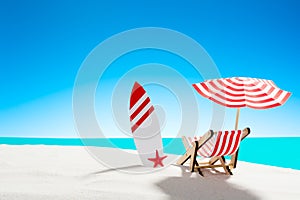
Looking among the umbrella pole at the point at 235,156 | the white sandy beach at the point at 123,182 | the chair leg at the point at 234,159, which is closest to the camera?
the white sandy beach at the point at 123,182

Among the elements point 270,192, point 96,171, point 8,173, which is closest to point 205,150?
point 270,192

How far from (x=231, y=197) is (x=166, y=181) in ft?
2.88

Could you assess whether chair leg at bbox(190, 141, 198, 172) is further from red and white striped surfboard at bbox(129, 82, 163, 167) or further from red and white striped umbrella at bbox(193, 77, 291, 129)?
red and white striped umbrella at bbox(193, 77, 291, 129)

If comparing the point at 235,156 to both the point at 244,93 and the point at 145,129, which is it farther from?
the point at 145,129

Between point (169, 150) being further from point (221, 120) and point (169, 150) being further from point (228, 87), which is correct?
point (228, 87)

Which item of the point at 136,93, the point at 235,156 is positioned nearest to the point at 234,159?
the point at 235,156

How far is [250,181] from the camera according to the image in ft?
13.8

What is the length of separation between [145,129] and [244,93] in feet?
5.28

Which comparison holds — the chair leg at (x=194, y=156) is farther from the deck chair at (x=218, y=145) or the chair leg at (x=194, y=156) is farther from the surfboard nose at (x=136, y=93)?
the surfboard nose at (x=136, y=93)

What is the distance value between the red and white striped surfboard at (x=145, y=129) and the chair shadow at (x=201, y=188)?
0.71m

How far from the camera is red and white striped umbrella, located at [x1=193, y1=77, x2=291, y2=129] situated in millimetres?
4125

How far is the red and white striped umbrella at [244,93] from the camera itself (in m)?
4.12

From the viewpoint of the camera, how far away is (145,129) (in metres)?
4.77

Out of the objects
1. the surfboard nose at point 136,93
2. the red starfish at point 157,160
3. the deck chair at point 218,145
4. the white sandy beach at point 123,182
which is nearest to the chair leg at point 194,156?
the deck chair at point 218,145
